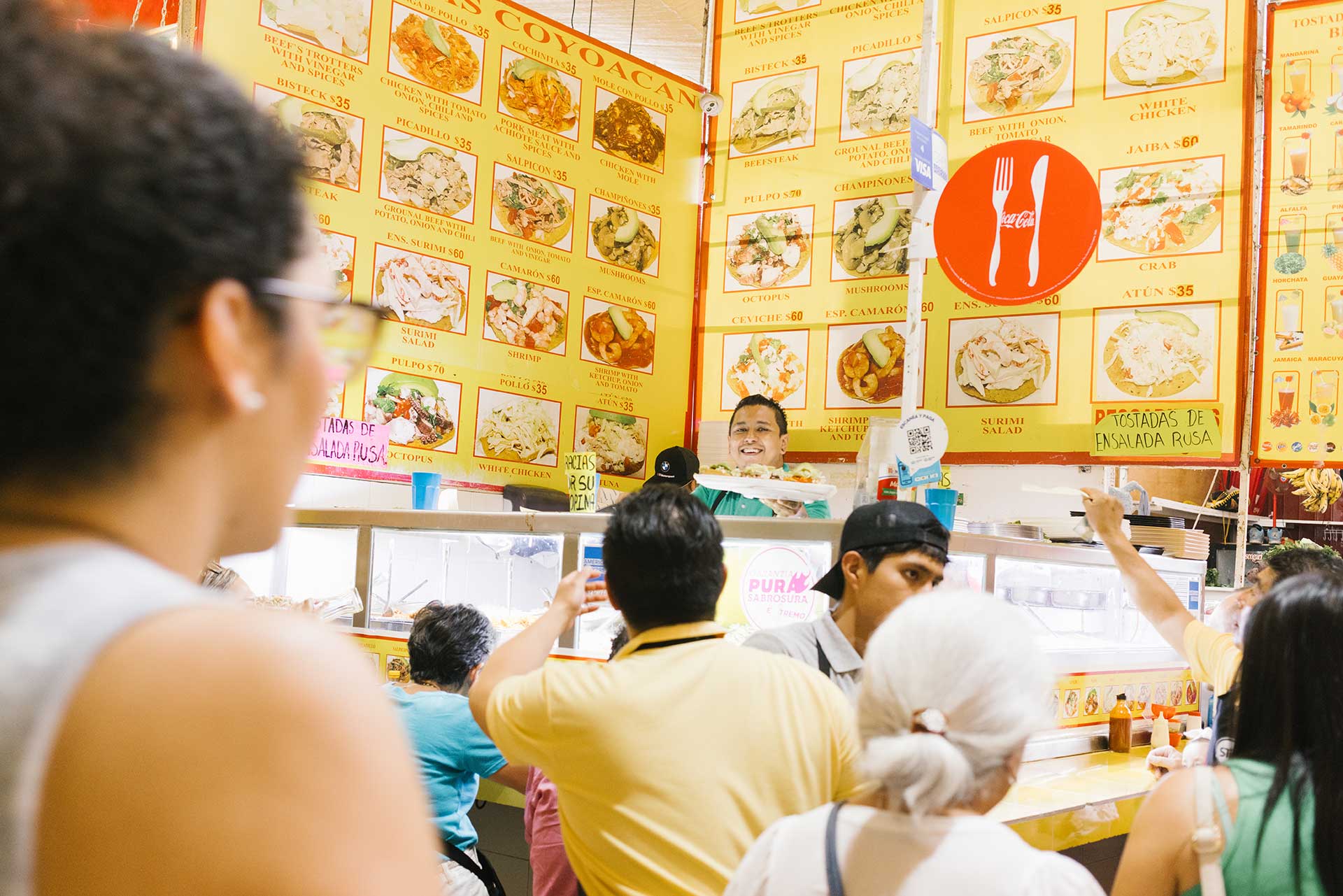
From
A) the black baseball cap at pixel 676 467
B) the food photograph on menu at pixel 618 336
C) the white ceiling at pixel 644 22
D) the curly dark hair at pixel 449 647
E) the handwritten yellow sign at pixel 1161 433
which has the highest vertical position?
the white ceiling at pixel 644 22

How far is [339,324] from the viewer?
0.67 meters

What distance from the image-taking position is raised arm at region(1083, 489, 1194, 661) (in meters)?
3.02

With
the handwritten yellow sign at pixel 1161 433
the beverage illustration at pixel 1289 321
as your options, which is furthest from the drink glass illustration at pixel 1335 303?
the handwritten yellow sign at pixel 1161 433

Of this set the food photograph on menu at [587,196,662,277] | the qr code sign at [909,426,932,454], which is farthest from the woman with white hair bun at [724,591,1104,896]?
the food photograph on menu at [587,196,662,277]

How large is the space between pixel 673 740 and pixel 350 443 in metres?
3.36

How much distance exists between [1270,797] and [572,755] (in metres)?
1.04

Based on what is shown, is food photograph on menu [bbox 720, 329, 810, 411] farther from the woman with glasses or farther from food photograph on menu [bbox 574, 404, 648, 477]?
the woman with glasses

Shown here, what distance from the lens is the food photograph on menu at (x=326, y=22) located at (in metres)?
4.73

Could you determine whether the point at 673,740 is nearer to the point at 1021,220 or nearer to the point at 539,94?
the point at 1021,220

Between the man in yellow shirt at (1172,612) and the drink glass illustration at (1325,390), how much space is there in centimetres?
116

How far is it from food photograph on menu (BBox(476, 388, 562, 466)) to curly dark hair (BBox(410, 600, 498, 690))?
222 cm

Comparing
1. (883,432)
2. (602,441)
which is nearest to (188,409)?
(883,432)

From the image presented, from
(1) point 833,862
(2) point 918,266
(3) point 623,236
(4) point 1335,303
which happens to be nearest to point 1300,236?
(4) point 1335,303

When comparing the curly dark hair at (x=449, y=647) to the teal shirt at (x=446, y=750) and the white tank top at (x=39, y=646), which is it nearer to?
the teal shirt at (x=446, y=750)
